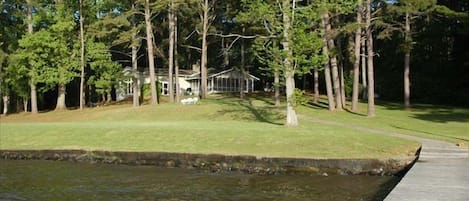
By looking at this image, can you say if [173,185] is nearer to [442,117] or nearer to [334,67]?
[334,67]

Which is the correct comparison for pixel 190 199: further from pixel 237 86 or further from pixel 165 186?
pixel 237 86

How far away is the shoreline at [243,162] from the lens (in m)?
15.6

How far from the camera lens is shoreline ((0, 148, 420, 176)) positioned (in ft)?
51.1

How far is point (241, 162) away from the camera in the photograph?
1680 centimetres

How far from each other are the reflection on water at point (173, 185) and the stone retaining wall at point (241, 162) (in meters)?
0.68

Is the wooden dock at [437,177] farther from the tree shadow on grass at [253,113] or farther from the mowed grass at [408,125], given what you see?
the tree shadow on grass at [253,113]

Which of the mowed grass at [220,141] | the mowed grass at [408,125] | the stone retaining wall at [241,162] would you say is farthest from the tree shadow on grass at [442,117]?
the stone retaining wall at [241,162]

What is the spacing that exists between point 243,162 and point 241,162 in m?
0.07

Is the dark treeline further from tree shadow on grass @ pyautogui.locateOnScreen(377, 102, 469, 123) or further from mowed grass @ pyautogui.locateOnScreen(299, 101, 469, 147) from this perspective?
tree shadow on grass @ pyautogui.locateOnScreen(377, 102, 469, 123)

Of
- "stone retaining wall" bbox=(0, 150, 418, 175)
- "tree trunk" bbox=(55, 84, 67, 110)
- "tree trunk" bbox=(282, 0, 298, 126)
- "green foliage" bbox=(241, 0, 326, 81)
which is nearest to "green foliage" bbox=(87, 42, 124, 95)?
"tree trunk" bbox=(55, 84, 67, 110)

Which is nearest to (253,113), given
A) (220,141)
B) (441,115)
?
(441,115)

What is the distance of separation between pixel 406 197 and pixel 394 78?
48.7 m

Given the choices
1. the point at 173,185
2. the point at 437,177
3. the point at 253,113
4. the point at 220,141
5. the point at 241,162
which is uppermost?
the point at 253,113

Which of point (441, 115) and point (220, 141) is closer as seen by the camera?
point (220, 141)
